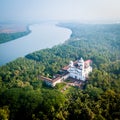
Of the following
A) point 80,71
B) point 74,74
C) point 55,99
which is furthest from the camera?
point 74,74

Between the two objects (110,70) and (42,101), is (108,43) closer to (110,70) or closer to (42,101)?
(110,70)

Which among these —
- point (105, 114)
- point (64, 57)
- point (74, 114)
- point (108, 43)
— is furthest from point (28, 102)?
point (108, 43)

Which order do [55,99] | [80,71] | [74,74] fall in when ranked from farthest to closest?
[74,74]
[80,71]
[55,99]

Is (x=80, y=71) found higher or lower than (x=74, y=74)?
higher

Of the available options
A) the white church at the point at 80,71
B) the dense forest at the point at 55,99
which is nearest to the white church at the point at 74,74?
the white church at the point at 80,71

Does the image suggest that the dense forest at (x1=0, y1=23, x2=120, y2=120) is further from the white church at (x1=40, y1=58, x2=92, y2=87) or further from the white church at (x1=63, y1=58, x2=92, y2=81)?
the white church at (x1=63, y1=58, x2=92, y2=81)

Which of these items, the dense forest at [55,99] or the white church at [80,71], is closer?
the dense forest at [55,99]

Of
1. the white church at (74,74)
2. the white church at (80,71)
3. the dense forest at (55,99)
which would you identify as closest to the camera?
the dense forest at (55,99)

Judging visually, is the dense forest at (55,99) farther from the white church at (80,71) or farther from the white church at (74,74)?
the white church at (80,71)

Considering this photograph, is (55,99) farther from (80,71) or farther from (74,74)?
(74,74)

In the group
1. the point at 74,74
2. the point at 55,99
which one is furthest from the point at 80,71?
the point at 55,99

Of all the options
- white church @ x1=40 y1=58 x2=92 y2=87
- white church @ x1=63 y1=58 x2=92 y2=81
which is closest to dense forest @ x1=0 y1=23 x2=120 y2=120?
white church @ x1=40 y1=58 x2=92 y2=87
